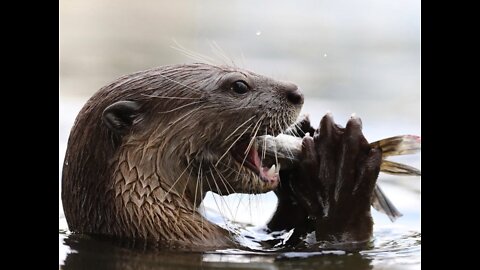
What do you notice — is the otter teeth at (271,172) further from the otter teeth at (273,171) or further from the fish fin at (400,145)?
the fish fin at (400,145)

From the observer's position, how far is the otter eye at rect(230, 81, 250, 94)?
12.3 ft

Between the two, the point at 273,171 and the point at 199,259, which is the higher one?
the point at 273,171

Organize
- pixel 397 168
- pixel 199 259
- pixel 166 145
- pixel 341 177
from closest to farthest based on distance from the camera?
pixel 199 259, pixel 166 145, pixel 341 177, pixel 397 168

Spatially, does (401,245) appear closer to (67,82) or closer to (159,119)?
(159,119)

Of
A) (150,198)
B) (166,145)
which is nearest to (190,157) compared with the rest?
(166,145)

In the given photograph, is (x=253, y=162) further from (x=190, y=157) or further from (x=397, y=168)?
(x=397, y=168)

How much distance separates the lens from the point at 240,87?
3.75 m

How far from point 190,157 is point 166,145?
0.09 meters

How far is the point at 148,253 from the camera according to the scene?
3629 mm

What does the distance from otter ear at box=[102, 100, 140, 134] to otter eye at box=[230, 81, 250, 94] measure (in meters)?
0.34

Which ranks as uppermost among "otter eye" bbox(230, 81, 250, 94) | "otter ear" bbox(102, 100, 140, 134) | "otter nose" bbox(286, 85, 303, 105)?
"otter eye" bbox(230, 81, 250, 94)

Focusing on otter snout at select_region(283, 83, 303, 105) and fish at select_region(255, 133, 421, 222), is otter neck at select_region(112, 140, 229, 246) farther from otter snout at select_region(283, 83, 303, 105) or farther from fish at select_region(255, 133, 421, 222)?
otter snout at select_region(283, 83, 303, 105)

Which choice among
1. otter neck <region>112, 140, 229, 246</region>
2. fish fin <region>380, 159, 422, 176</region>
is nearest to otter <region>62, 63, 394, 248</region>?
otter neck <region>112, 140, 229, 246</region>
